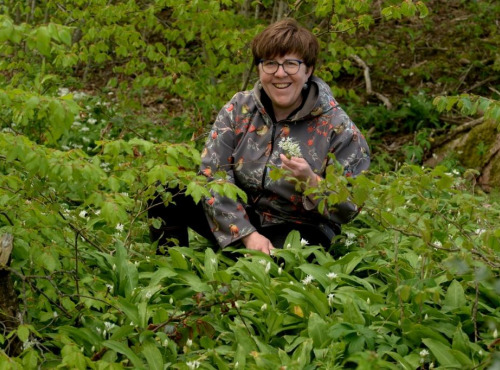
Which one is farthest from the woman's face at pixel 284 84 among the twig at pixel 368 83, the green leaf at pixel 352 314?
the twig at pixel 368 83

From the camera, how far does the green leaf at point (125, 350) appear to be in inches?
145

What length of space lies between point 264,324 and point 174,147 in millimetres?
1058

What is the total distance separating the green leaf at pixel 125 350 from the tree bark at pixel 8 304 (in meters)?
0.42

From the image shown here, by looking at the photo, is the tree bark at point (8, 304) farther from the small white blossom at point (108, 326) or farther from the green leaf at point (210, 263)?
the green leaf at point (210, 263)

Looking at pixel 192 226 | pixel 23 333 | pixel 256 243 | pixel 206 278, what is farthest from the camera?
pixel 192 226

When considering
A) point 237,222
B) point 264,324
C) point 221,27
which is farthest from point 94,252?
point 221,27

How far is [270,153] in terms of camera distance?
195 inches

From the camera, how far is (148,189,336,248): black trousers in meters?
5.00

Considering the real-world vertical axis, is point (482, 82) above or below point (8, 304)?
below

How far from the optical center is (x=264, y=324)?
414cm

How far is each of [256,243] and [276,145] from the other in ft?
2.06

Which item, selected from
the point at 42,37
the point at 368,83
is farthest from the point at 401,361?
the point at 368,83

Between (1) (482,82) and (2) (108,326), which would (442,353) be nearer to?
(2) (108,326)

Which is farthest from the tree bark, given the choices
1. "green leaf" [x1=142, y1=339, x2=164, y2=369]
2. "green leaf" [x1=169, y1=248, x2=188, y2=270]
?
"green leaf" [x1=169, y1=248, x2=188, y2=270]
